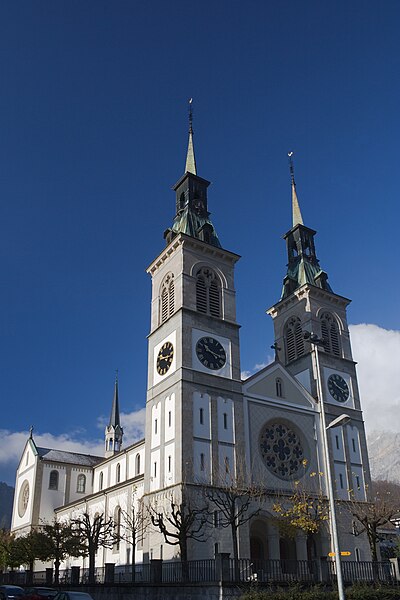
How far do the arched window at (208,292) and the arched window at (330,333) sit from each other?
42.8 ft

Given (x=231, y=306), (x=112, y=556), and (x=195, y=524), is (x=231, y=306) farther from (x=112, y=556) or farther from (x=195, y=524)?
(x=112, y=556)

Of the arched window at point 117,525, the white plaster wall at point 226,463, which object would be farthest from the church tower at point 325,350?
the arched window at point 117,525

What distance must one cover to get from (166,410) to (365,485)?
20.3 metres

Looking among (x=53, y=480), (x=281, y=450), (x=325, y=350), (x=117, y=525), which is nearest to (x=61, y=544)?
(x=117, y=525)

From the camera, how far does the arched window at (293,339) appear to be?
179 ft

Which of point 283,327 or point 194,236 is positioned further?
point 283,327

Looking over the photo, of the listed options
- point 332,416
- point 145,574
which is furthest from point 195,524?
point 332,416

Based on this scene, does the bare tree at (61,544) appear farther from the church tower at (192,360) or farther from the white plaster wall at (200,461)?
the white plaster wall at (200,461)

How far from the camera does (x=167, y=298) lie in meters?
48.2

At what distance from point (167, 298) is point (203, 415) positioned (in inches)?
464

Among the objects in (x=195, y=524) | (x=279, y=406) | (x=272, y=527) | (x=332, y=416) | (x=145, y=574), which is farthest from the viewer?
(x=332, y=416)

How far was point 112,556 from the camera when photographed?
48.4m

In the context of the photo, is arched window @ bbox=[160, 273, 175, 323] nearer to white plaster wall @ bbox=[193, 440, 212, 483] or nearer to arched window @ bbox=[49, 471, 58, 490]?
white plaster wall @ bbox=[193, 440, 212, 483]

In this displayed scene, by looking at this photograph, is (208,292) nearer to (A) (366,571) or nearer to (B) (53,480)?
(A) (366,571)
